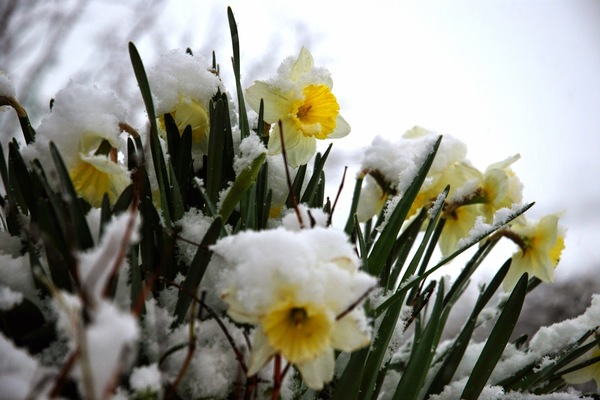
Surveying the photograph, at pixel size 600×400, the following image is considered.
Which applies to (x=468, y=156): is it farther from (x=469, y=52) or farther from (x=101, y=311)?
(x=469, y=52)

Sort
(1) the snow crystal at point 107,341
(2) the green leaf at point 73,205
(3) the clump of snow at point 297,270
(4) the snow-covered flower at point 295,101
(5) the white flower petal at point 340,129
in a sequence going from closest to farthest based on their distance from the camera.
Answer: (1) the snow crystal at point 107,341, (3) the clump of snow at point 297,270, (2) the green leaf at point 73,205, (4) the snow-covered flower at point 295,101, (5) the white flower petal at point 340,129

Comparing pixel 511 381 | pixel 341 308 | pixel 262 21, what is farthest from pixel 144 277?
pixel 262 21

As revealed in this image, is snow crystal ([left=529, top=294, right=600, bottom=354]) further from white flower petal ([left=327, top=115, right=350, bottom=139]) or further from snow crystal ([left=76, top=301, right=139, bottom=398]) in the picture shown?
snow crystal ([left=76, top=301, right=139, bottom=398])

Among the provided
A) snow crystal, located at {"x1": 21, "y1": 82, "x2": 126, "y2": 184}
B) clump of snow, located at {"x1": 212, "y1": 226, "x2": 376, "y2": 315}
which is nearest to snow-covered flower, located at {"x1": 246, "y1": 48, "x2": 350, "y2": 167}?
snow crystal, located at {"x1": 21, "y1": 82, "x2": 126, "y2": 184}

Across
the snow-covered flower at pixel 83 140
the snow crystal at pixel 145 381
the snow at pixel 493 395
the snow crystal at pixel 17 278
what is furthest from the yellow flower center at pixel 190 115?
the snow at pixel 493 395

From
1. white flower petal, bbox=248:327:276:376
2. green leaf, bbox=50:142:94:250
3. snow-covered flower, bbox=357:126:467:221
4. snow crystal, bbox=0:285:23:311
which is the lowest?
white flower petal, bbox=248:327:276:376

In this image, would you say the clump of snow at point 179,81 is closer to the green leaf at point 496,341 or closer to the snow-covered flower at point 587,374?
the green leaf at point 496,341

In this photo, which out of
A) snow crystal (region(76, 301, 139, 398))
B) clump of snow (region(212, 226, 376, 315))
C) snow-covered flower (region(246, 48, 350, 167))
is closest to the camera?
snow crystal (region(76, 301, 139, 398))
